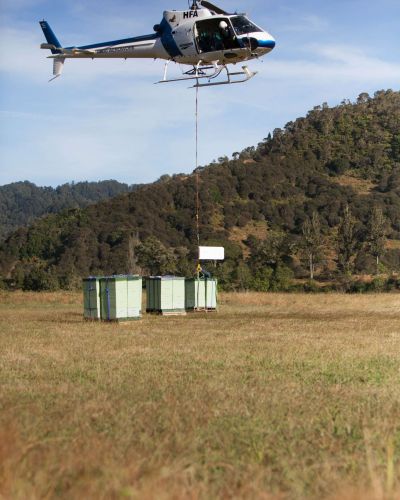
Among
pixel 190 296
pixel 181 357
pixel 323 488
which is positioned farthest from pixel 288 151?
pixel 323 488

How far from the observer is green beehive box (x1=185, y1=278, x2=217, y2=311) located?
1133 inches

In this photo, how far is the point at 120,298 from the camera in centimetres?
2309

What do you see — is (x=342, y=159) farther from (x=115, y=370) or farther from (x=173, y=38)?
(x=115, y=370)

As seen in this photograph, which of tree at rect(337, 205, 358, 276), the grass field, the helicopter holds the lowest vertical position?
the grass field

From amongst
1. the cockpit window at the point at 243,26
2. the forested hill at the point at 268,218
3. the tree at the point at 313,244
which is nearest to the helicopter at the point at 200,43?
the cockpit window at the point at 243,26

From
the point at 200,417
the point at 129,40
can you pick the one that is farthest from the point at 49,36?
the point at 200,417

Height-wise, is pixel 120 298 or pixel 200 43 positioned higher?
pixel 200 43

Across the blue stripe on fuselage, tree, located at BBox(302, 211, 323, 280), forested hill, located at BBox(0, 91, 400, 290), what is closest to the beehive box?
the blue stripe on fuselage

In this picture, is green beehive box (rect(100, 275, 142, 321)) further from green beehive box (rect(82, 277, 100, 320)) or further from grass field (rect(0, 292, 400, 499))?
grass field (rect(0, 292, 400, 499))

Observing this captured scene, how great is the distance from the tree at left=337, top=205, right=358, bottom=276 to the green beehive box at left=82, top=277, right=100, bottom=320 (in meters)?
47.0

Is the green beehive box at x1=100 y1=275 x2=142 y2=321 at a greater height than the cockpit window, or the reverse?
the cockpit window

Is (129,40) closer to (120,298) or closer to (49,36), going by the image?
(49,36)

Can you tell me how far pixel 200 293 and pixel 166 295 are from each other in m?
2.11

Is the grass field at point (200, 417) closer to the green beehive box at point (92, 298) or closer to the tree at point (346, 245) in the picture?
the green beehive box at point (92, 298)
